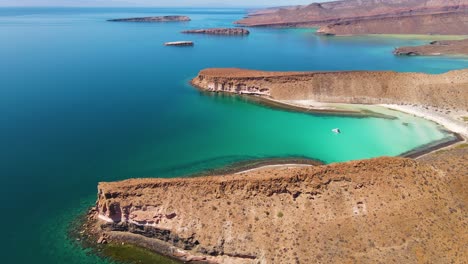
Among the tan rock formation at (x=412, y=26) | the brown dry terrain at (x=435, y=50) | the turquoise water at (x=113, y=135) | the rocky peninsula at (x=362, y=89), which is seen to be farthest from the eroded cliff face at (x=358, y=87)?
the tan rock formation at (x=412, y=26)

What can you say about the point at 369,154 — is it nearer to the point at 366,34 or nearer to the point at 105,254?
the point at 105,254

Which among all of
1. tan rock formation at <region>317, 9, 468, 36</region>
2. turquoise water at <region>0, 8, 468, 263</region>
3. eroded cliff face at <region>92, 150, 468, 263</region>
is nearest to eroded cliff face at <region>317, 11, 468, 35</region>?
tan rock formation at <region>317, 9, 468, 36</region>

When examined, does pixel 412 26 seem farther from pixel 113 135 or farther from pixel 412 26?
pixel 113 135

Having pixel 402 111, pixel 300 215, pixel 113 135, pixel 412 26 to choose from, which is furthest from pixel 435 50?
pixel 300 215

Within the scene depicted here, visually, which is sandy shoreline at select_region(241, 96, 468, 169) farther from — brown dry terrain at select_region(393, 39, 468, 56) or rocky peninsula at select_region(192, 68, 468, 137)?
brown dry terrain at select_region(393, 39, 468, 56)

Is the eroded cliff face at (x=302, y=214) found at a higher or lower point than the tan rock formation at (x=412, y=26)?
lower

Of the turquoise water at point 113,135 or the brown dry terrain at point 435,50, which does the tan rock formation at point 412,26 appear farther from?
the turquoise water at point 113,135
